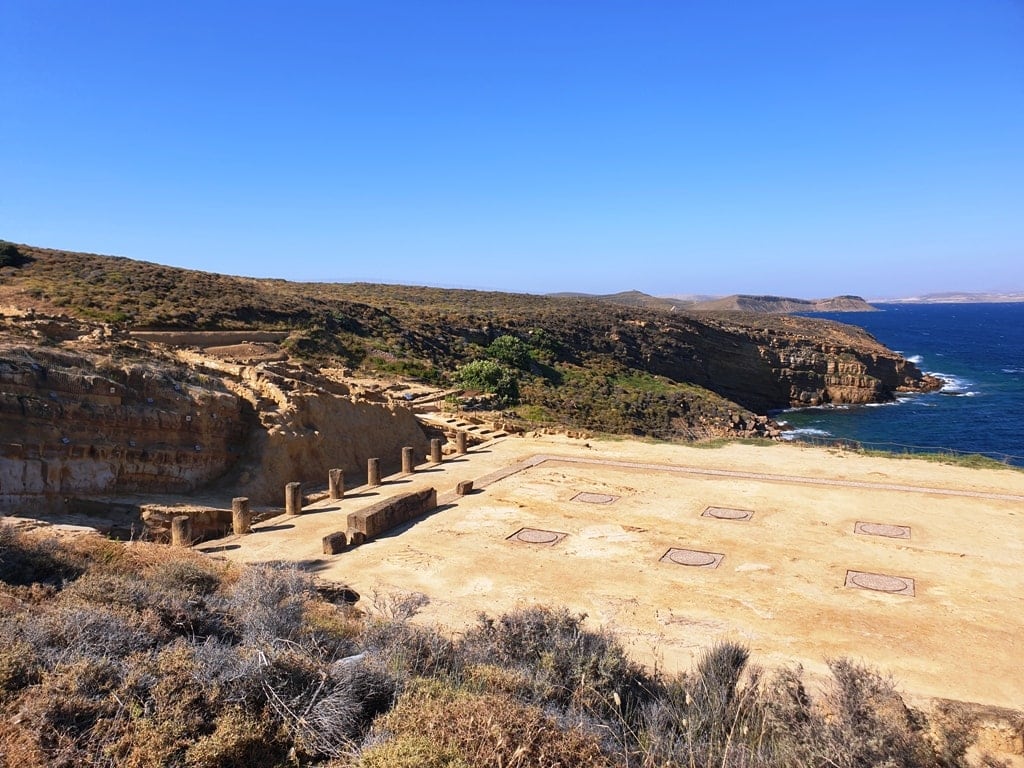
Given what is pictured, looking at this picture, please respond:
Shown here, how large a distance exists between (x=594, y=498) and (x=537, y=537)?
11.0 ft

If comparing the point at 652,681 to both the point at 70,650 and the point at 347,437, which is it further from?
the point at 347,437

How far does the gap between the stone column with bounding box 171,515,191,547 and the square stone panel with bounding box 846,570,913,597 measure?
13006mm

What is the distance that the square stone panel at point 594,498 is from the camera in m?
17.0

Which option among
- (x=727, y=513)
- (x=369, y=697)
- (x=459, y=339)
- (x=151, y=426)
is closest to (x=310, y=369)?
(x=151, y=426)

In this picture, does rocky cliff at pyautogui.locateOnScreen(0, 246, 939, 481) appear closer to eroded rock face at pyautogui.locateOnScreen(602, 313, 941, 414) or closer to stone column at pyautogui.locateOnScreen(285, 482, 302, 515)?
eroded rock face at pyautogui.locateOnScreen(602, 313, 941, 414)

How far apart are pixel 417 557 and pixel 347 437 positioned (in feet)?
27.4

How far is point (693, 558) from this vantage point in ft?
43.0

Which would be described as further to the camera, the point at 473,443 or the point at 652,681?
the point at 473,443

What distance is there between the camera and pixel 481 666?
688cm

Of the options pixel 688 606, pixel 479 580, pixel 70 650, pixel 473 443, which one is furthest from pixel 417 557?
pixel 473 443

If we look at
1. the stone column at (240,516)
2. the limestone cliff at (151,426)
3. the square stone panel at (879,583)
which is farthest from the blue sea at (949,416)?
the stone column at (240,516)

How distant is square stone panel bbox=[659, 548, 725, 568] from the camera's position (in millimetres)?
12789

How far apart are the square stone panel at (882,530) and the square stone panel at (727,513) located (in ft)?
7.51

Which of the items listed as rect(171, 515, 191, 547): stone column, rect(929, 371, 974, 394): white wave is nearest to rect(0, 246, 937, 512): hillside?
rect(929, 371, 974, 394): white wave
